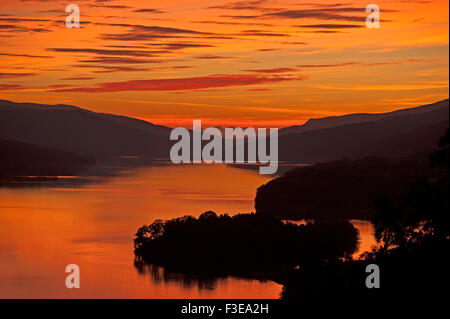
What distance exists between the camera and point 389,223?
1928 cm

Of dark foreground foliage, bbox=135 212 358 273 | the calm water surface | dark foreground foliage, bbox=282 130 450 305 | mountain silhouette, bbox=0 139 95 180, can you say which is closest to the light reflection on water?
the calm water surface

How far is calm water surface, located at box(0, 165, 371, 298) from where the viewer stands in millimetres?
38688

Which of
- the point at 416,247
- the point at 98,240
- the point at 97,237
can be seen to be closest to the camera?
the point at 416,247

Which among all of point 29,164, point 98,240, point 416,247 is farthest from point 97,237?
point 29,164

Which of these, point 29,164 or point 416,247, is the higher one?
point 29,164

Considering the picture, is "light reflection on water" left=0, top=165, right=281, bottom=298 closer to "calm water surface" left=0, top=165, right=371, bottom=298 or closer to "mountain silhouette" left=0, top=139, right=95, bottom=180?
"calm water surface" left=0, top=165, right=371, bottom=298

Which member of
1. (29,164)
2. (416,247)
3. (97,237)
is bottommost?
(97,237)

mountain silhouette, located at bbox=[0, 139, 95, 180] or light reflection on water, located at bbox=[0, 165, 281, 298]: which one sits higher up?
mountain silhouette, located at bbox=[0, 139, 95, 180]

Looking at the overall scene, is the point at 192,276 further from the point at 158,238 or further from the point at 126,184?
the point at 126,184

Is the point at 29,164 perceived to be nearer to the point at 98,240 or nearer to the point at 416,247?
the point at 98,240

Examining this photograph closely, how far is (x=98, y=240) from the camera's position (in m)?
54.3

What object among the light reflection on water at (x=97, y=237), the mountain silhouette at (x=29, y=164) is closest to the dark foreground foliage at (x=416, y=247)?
the light reflection on water at (x=97, y=237)
